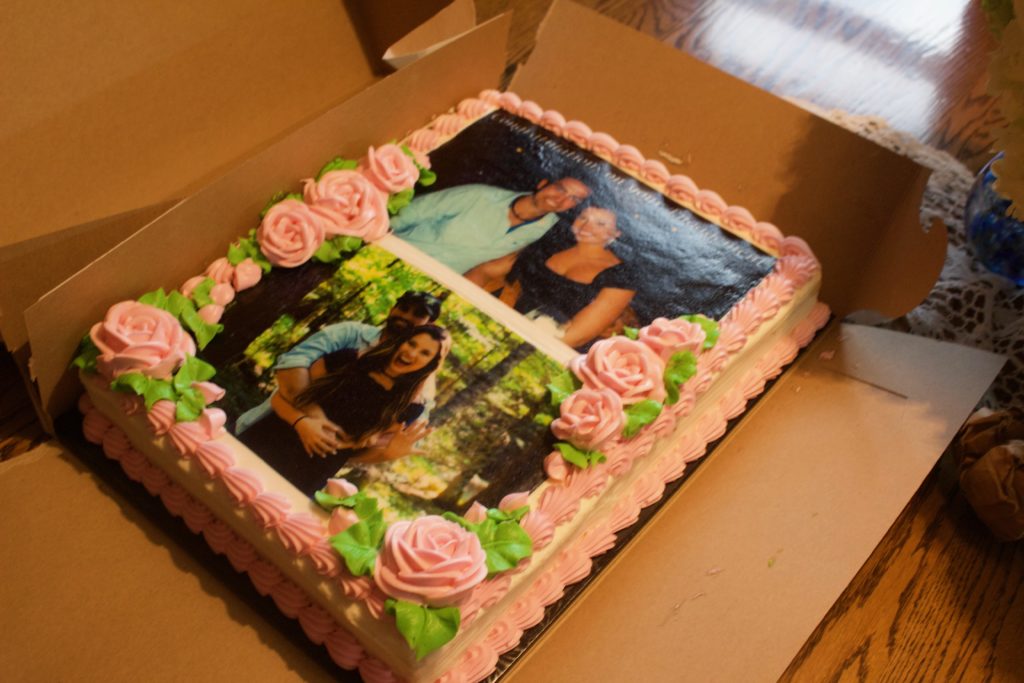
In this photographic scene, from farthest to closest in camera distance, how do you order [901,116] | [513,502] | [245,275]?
[901,116], [245,275], [513,502]

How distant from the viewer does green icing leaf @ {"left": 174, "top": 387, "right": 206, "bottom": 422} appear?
1251 mm

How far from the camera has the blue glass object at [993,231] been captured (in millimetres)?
1563

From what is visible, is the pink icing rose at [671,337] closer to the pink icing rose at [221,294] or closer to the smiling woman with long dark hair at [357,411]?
the smiling woman with long dark hair at [357,411]

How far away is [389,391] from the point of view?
4.26 ft

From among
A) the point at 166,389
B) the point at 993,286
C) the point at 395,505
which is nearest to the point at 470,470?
the point at 395,505

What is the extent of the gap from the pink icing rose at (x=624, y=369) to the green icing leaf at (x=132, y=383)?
0.53 m

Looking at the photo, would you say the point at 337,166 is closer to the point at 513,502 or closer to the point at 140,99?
the point at 140,99

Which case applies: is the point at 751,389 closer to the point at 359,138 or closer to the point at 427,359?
the point at 427,359

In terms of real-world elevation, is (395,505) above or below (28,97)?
below

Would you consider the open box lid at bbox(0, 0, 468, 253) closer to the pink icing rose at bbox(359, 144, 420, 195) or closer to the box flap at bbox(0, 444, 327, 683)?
the pink icing rose at bbox(359, 144, 420, 195)

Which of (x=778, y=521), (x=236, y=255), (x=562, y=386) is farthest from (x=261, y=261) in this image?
(x=778, y=521)

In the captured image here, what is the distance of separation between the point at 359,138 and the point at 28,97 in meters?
0.46

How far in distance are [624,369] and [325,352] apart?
384mm

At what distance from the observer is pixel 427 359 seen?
1334 millimetres
